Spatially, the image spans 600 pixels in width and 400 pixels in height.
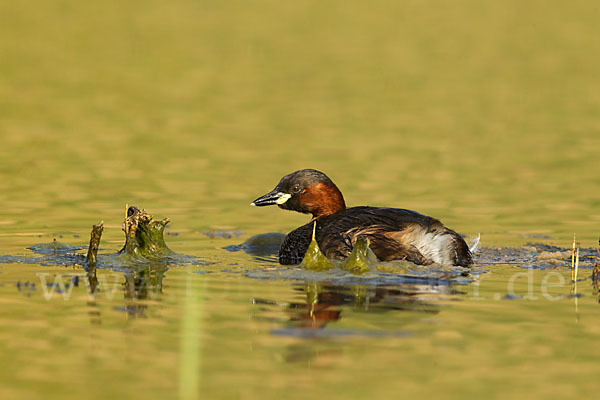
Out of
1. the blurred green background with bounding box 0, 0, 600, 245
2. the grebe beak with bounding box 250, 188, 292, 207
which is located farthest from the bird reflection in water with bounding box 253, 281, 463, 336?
the blurred green background with bounding box 0, 0, 600, 245

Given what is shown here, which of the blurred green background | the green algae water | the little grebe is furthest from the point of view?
the blurred green background

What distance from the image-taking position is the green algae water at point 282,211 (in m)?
6.25

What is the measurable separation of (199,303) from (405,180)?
812 centimetres

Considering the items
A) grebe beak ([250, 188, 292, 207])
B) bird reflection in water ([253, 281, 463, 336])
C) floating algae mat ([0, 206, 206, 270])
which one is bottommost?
bird reflection in water ([253, 281, 463, 336])

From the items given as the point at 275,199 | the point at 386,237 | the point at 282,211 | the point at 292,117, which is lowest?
the point at 386,237

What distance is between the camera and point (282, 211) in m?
14.3

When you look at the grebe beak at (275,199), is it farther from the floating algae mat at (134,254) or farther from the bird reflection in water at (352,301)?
the bird reflection in water at (352,301)

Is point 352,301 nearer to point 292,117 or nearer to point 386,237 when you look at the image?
point 386,237

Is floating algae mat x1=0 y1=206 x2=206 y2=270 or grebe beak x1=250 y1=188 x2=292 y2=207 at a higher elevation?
grebe beak x1=250 y1=188 x2=292 y2=207

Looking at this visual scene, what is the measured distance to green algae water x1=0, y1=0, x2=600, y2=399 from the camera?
6.25 meters

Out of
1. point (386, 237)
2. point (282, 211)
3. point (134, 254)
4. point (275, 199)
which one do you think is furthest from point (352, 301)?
point (282, 211)

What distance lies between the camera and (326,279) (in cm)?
866

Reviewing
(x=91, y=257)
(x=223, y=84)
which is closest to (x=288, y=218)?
(x=91, y=257)

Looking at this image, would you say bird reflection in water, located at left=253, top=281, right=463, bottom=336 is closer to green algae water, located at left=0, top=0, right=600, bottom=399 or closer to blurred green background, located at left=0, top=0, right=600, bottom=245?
green algae water, located at left=0, top=0, right=600, bottom=399
